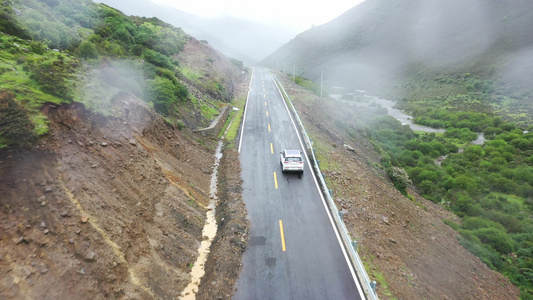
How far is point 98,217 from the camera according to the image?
1023 centimetres

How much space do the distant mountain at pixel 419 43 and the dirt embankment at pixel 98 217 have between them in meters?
94.5

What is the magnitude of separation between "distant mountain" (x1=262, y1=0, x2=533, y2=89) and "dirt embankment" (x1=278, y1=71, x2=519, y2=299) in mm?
88820

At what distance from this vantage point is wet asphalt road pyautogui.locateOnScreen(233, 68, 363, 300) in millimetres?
10805

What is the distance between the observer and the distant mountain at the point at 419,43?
3821 inches

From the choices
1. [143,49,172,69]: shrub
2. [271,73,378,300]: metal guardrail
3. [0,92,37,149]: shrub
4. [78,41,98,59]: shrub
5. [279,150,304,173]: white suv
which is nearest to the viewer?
[0,92,37,149]: shrub

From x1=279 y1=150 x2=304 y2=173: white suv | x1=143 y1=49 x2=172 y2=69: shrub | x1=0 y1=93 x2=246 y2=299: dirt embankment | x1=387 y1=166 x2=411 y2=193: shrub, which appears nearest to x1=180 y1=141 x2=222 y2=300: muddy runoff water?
x1=0 y1=93 x2=246 y2=299: dirt embankment

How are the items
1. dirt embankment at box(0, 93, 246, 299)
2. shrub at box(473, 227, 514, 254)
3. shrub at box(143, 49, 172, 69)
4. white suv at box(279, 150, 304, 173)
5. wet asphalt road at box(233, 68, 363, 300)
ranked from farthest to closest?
shrub at box(143, 49, 172, 69) < shrub at box(473, 227, 514, 254) < white suv at box(279, 150, 304, 173) < wet asphalt road at box(233, 68, 363, 300) < dirt embankment at box(0, 93, 246, 299)

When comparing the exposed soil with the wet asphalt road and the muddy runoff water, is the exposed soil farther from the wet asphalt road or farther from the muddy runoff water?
the wet asphalt road

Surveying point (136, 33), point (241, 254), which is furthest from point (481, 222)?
point (136, 33)

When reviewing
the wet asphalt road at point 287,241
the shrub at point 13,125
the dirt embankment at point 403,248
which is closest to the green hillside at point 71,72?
the shrub at point 13,125

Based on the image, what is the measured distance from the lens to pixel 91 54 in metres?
18.5

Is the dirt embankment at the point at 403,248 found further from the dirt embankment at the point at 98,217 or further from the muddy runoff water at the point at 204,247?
the muddy runoff water at the point at 204,247

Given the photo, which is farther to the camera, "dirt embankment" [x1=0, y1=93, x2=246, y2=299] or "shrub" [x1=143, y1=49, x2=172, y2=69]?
"shrub" [x1=143, y1=49, x2=172, y2=69]

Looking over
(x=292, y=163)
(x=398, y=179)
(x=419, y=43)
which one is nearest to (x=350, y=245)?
→ (x=292, y=163)
